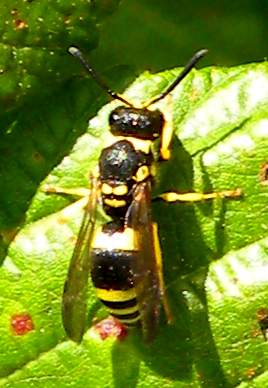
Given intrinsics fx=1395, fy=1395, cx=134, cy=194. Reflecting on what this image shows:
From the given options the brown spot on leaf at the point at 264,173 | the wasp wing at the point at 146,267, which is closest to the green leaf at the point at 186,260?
the brown spot on leaf at the point at 264,173

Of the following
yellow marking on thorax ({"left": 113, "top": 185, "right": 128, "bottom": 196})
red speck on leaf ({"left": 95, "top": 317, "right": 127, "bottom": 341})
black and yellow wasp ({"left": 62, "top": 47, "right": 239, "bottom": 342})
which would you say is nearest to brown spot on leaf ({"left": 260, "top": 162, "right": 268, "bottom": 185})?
black and yellow wasp ({"left": 62, "top": 47, "right": 239, "bottom": 342})

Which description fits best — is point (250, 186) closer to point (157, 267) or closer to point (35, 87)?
point (157, 267)

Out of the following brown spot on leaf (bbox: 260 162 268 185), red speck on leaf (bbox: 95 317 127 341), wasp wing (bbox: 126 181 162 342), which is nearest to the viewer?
wasp wing (bbox: 126 181 162 342)

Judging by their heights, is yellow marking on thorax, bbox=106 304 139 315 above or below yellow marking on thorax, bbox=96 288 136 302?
below

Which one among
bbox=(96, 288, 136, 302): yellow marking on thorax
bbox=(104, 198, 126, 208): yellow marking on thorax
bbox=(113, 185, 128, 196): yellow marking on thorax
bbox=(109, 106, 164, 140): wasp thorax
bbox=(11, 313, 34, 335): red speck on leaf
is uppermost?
bbox=(109, 106, 164, 140): wasp thorax

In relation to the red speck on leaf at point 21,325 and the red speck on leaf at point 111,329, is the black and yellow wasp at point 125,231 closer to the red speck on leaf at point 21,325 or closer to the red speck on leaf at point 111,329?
the red speck on leaf at point 111,329

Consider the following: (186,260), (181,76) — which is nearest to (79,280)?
(186,260)

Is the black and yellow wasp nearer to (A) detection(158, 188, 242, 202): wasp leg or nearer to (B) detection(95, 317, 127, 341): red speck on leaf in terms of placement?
(A) detection(158, 188, 242, 202): wasp leg

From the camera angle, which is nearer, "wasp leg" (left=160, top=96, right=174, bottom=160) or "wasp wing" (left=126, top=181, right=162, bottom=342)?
"wasp wing" (left=126, top=181, right=162, bottom=342)
